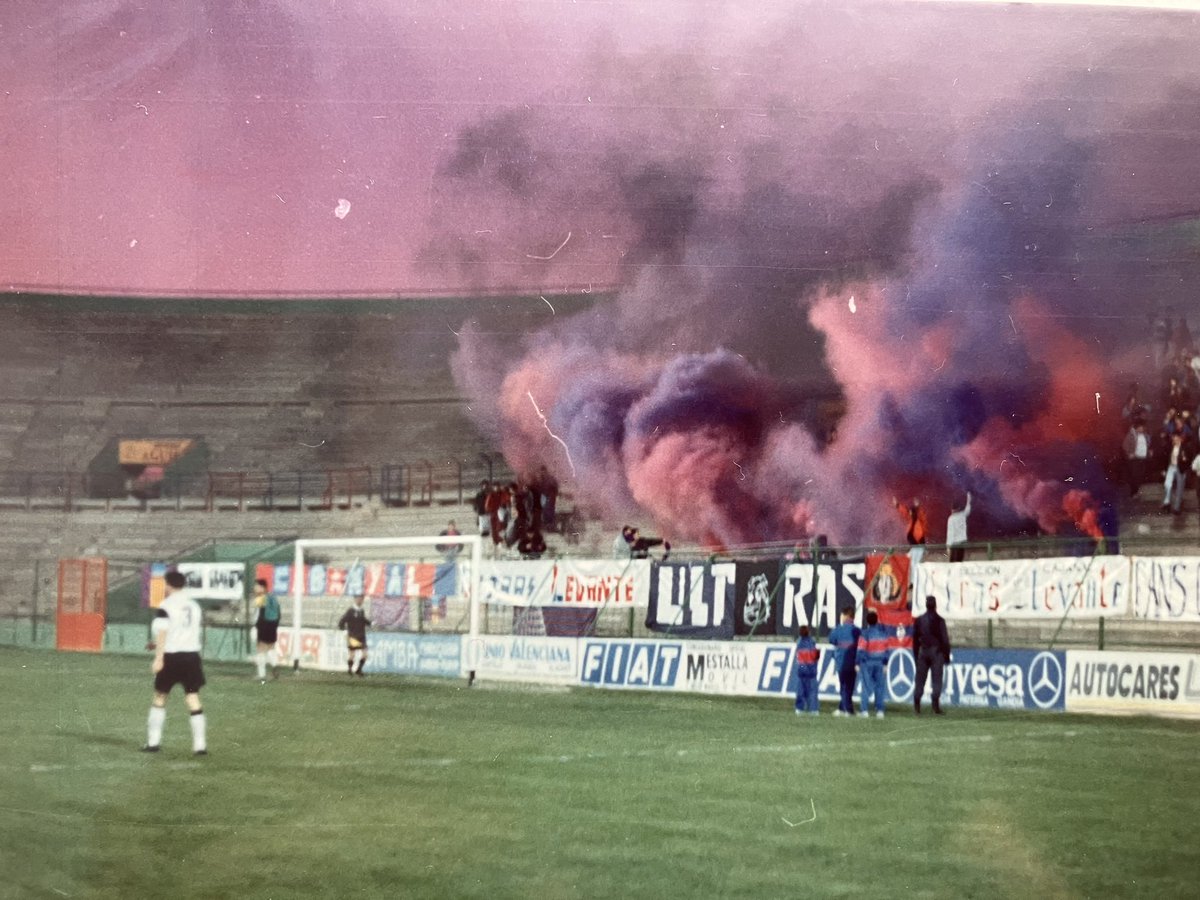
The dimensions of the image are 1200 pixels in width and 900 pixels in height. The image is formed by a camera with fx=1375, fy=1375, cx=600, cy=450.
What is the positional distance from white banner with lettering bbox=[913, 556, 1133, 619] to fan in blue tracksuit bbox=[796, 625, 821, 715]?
56.8 inches

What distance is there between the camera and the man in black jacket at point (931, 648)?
43.5 feet

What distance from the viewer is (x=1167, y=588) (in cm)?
1239

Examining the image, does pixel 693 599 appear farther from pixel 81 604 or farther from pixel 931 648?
pixel 81 604

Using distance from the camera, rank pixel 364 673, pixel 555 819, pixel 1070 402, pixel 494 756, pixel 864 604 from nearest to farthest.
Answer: pixel 555 819
pixel 494 756
pixel 864 604
pixel 1070 402
pixel 364 673

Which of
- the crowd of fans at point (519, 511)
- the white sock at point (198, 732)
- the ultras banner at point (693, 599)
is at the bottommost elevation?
the white sock at point (198, 732)

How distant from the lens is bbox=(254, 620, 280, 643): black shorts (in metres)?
17.4

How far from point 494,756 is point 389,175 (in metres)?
4.63

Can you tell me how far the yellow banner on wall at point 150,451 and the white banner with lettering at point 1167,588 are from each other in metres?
14.7

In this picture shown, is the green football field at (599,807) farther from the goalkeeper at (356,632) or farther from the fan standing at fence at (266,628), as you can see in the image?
the goalkeeper at (356,632)

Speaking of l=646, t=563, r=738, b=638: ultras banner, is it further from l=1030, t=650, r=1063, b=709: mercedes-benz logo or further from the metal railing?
the metal railing

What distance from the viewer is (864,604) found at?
14.6 metres

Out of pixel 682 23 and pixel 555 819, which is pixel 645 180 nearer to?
pixel 682 23

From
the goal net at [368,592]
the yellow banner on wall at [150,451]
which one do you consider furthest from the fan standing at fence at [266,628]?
the yellow banner on wall at [150,451]

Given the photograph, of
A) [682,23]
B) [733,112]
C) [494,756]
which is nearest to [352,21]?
[682,23]
